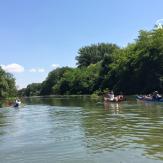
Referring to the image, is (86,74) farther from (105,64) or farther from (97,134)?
(97,134)

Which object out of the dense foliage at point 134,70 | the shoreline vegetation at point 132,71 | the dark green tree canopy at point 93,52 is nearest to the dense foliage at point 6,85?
the shoreline vegetation at point 132,71

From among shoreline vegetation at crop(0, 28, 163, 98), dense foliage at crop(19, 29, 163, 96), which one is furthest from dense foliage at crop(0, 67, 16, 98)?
dense foliage at crop(19, 29, 163, 96)

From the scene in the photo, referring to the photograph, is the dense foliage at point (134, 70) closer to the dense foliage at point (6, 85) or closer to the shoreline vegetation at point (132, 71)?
the shoreline vegetation at point (132, 71)

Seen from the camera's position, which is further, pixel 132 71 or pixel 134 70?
pixel 132 71

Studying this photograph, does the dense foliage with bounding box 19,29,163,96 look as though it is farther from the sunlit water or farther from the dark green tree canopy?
the sunlit water

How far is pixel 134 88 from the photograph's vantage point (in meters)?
98.4

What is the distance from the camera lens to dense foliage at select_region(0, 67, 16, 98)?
319ft

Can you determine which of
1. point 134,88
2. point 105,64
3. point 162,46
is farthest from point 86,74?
point 162,46

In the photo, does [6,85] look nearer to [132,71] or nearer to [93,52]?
[132,71]

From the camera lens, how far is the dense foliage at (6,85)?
9738 centimetres

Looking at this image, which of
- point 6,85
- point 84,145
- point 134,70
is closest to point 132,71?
point 134,70

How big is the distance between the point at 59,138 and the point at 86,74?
118169 mm

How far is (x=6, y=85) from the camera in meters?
97.5

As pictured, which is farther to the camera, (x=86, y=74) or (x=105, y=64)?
(x=86, y=74)
